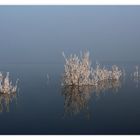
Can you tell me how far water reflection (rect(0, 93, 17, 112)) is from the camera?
531cm

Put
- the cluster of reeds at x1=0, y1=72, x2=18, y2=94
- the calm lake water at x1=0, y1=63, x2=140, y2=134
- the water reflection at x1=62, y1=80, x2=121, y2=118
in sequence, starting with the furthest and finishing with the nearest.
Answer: the cluster of reeds at x1=0, y1=72, x2=18, y2=94 → the water reflection at x1=62, y1=80, x2=121, y2=118 → the calm lake water at x1=0, y1=63, x2=140, y2=134

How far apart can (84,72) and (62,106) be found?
0.55 m

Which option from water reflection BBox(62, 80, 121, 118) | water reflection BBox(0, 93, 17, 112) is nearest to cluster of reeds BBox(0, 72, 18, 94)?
water reflection BBox(0, 93, 17, 112)

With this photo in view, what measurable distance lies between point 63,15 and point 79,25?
0.20 meters

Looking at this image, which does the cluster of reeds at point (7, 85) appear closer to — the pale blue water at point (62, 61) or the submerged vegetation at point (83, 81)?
the pale blue water at point (62, 61)

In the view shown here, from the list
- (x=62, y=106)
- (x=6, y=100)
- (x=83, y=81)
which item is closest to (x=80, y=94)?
(x=62, y=106)

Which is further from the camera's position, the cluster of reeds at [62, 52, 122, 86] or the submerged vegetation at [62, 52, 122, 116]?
the cluster of reeds at [62, 52, 122, 86]

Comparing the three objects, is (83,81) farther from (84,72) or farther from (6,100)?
(6,100)

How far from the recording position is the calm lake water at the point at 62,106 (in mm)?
5105

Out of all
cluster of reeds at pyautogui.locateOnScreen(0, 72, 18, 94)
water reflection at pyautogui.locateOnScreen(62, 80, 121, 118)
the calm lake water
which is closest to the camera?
the calm lake water

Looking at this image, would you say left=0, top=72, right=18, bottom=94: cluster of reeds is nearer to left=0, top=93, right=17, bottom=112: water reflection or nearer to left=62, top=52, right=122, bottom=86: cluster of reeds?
left=0, top=93, right=17, bottom=112: water reflection

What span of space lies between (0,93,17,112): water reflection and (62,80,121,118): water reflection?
15.7 inches
